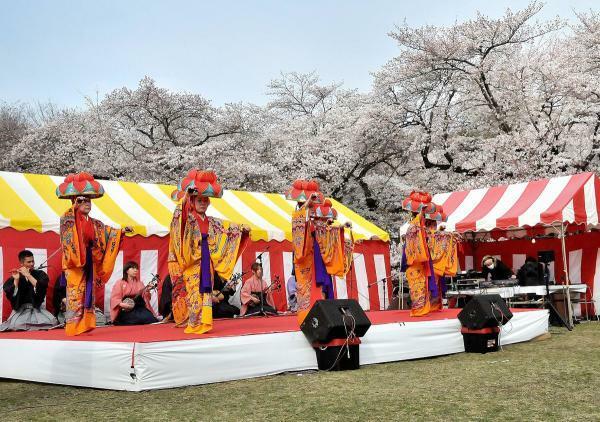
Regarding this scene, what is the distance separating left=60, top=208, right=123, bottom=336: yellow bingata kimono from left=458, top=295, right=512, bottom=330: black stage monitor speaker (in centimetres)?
354

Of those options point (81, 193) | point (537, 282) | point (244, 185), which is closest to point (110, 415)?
point (81, 193)

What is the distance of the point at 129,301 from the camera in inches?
295

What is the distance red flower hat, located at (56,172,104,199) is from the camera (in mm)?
5902

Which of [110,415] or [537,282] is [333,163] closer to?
[537,282]

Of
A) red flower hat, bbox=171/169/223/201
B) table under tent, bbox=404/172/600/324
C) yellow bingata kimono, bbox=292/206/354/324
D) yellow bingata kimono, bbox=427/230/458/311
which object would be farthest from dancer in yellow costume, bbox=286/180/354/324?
table under tent, bbox=404/172/600/324

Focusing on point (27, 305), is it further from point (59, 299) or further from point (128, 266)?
point (128, 266)

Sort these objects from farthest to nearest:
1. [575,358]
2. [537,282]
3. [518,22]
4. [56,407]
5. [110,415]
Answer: [518,22] < [537,282] < [575,358] < [56,407] < [110,415]

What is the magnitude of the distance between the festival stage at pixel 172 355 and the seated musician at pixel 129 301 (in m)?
1.64

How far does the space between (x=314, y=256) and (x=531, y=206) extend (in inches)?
172

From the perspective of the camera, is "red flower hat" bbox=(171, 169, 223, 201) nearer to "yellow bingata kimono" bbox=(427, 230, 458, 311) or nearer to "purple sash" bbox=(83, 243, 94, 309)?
"purple sash" bbox=(83, 243, 94, 309)

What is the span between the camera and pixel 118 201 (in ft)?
28.8

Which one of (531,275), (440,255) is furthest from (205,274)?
(531,275)

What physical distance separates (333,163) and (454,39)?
15.7ft

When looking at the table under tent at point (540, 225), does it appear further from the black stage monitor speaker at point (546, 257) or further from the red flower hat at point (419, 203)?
the red flower hat at point (419, 203)
